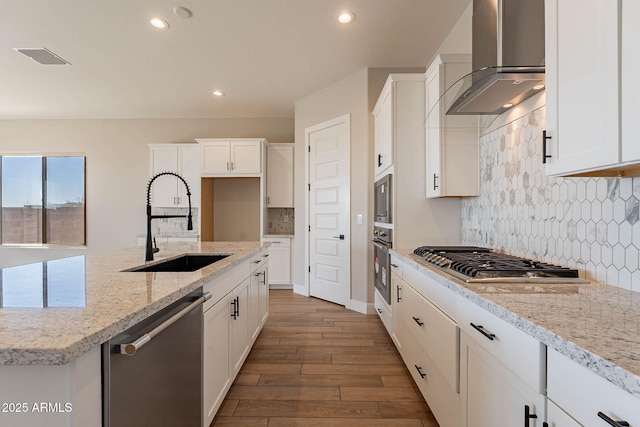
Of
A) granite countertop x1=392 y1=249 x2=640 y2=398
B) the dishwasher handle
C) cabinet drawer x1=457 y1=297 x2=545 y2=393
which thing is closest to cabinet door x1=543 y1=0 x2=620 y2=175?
granite countertop x1=392 y1=249 x2=640 y2=398

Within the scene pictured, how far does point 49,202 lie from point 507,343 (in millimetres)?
7224

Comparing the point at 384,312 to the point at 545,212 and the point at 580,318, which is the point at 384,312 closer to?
the point at 545,212

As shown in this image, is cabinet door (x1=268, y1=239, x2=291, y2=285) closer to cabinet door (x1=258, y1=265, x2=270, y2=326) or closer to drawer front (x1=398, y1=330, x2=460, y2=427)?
cabinet door (x1=258, y1=265, x2=270, y2=326)

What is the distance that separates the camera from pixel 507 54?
145cm

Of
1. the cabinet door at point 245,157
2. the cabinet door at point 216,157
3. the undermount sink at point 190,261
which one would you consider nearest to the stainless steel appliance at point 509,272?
the undermount sink at point 190,261

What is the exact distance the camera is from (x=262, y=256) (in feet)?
9.48

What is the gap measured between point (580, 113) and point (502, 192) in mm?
1158

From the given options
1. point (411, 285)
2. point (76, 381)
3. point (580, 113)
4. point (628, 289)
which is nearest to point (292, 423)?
point (411, 285)

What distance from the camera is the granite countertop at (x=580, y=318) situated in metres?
0.60

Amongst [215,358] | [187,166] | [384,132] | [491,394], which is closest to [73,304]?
[215,358]

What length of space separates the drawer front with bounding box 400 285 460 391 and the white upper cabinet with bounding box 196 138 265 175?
11.6 feet

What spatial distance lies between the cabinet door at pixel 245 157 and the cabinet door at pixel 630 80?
4.50m

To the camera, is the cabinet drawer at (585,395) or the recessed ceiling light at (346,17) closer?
the cabinet drawer at (585,395)

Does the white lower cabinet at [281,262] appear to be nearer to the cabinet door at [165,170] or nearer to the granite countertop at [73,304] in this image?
the cabinet door at [165,170]
